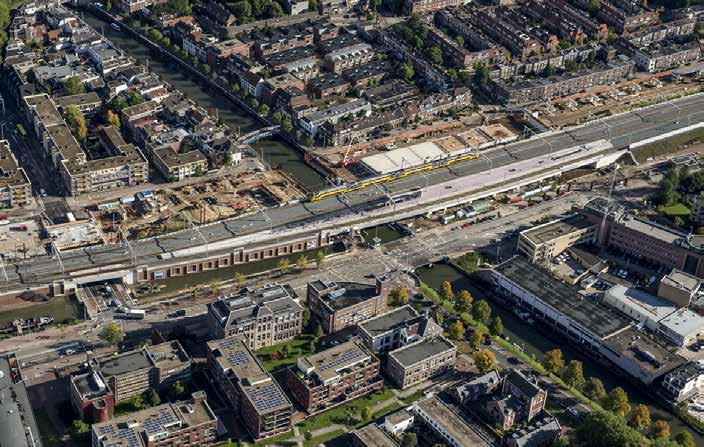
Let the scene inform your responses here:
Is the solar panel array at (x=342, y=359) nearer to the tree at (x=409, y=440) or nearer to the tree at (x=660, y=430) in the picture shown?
the tree at (x=409, y=440)

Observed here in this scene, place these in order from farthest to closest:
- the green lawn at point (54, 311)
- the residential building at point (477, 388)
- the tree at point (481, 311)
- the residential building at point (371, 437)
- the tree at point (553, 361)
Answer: the tree at point (481, 311) → the green lawn at point (54, 311) → the tree at point (553, 361) → the residential building at point (477, 388) → the residential building at point (371, 437)

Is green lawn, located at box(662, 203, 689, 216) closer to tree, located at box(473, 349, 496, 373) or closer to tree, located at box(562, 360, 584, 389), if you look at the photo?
tree, located at box(562, 360, 584, 389)

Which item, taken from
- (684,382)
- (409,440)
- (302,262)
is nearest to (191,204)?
(302,262)

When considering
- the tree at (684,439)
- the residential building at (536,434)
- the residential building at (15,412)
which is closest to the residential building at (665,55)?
the tree at (684,439)

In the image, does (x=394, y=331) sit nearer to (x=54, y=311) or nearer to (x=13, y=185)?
(x=54, y=311)

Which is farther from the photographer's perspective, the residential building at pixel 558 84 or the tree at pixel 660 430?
the residential building at pixel 558 84

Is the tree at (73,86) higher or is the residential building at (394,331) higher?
the tree at (73,86)

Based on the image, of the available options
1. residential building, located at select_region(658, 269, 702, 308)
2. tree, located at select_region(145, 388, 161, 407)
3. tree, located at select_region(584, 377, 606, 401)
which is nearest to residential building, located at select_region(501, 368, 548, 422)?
tree, located at select_region(584, 377, 606, 401)

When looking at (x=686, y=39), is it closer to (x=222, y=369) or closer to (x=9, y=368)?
(x=222, y=369)
